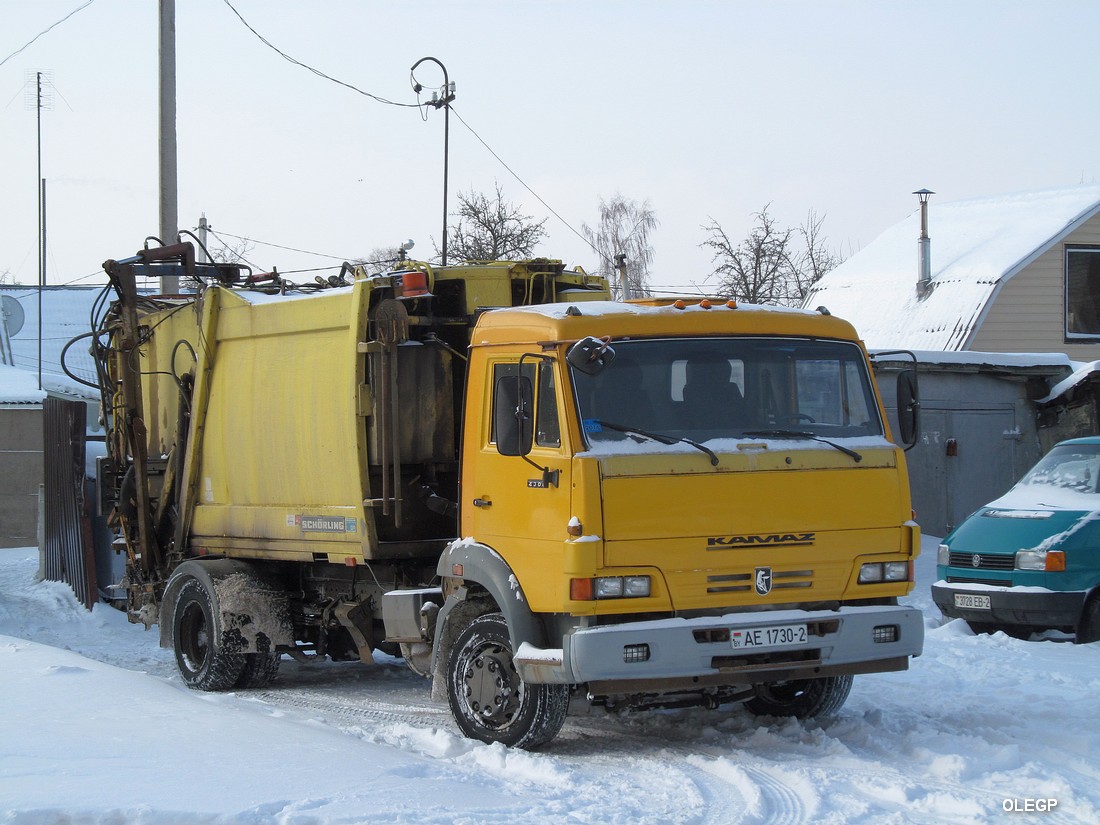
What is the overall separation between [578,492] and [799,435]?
1424mm

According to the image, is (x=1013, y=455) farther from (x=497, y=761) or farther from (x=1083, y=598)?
(x=497, y=761)

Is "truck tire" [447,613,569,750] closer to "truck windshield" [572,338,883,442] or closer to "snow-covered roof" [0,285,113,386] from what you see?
"truck windshield" [572,338,883,442]

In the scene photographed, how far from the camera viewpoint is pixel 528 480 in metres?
7.38

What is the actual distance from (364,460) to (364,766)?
8.98ft

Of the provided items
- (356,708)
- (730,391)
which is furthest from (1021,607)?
(356,708)

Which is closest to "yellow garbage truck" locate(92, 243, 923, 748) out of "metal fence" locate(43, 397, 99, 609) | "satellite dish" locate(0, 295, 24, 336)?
"metal fence" locate(43, 397, 99, 609)

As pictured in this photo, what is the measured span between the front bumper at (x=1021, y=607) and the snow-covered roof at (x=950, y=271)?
11.9m

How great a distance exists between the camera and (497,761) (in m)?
7.15

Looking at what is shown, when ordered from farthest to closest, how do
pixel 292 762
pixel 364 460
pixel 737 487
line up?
pixel 364 460
pixel 737 487
pixel 292 762

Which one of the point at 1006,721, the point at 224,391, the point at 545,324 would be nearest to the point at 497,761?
the point at 545,324

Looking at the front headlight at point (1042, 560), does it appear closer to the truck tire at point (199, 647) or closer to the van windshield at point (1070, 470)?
the van windshield at point (1070, 470)

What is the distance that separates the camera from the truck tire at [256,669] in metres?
10.6

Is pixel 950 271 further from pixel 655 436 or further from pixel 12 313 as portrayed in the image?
pixel 12 313

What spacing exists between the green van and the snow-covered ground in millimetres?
1150
